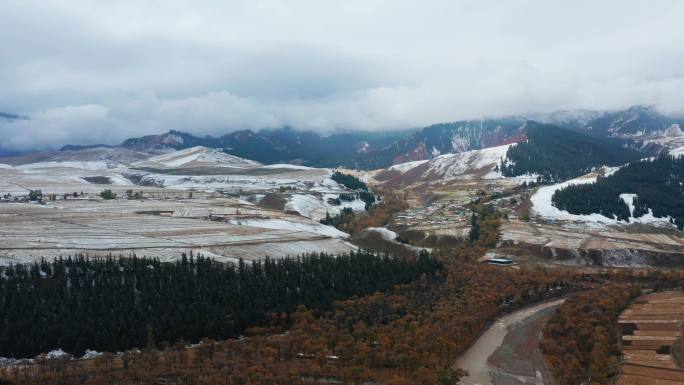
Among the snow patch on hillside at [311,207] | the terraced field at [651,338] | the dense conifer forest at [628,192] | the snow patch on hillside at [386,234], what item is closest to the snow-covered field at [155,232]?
the snow patch on hillside at [386,234]

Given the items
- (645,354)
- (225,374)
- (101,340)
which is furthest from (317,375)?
(645,354)

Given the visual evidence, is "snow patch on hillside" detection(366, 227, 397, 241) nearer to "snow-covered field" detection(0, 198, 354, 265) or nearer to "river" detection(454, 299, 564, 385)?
"snow-covered field" detection(0, 198, 354, 265)

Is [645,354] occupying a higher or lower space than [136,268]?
lower

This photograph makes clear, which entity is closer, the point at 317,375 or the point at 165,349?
the point at 317,375

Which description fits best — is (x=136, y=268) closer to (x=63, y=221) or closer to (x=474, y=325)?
(x=474, y=325)

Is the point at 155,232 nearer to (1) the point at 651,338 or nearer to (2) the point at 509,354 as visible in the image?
(2) the point at 509,354
